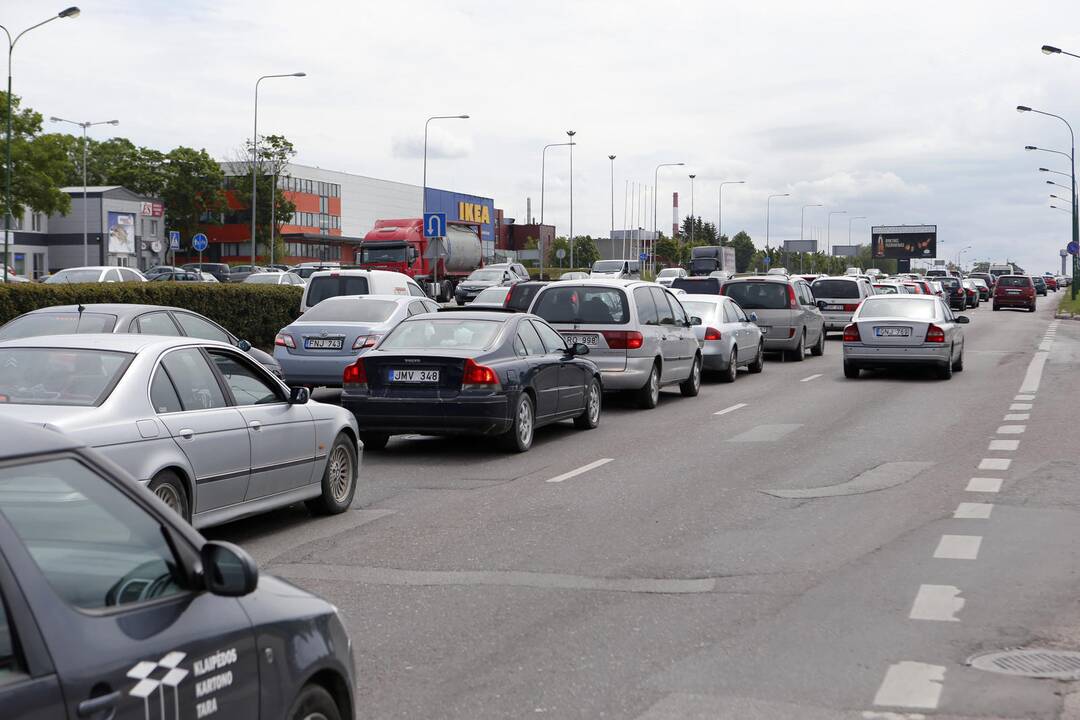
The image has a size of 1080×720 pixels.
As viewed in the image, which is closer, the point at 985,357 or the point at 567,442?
the point at 567,442

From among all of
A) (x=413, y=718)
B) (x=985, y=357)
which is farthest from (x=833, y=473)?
(x=985, y=357)

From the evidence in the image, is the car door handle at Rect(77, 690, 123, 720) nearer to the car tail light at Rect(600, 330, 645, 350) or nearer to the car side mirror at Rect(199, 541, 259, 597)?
the car side mirror at Rect(199, 541, 259, 597)

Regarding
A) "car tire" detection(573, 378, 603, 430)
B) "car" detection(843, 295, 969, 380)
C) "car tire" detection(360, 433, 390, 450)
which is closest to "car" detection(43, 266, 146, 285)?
"car" detection(843, 295, 969, 380)

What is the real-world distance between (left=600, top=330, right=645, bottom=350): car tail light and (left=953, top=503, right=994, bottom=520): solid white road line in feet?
27.0

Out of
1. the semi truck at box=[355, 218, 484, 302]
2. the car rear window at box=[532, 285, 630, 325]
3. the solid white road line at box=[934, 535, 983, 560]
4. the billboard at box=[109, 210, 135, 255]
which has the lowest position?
the solid white road line at box=[934, 535, 983, 560]

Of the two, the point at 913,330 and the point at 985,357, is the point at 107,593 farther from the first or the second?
the point at 985,357

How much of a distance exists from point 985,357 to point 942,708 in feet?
84.2

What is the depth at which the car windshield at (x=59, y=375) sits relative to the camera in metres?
8.08

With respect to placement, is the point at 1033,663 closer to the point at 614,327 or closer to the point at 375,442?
the point at 375,442

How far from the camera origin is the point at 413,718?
5.30 m

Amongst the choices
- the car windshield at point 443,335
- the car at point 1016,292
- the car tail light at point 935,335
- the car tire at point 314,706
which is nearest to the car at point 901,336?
the car tail light at point 935,335

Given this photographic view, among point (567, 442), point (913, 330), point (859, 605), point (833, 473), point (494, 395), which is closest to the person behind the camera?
point (859, 605)

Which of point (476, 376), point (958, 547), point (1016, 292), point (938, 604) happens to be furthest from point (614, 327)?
point (1016, 292)

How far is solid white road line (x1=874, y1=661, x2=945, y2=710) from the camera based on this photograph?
219 inches
